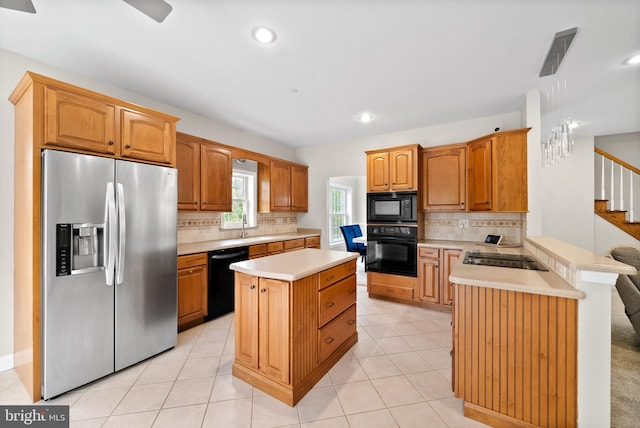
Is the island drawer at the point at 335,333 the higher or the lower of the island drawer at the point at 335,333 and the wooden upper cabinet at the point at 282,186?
the lower

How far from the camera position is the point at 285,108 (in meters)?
3.43

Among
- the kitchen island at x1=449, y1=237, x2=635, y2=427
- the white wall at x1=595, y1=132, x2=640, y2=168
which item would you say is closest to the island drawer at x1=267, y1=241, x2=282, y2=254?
the kitchen island at x1=449, y1=237, x2=635, y2=427

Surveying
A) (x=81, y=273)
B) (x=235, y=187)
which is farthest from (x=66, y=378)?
(x=235, y=187)

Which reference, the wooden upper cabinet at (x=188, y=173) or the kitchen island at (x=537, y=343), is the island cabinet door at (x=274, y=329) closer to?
the kitchen island at (x=537, y=343)

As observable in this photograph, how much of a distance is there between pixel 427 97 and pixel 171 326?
12.1 ft

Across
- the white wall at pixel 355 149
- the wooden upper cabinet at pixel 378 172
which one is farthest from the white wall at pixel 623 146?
the wooden upper cabinet at pixel 378 172

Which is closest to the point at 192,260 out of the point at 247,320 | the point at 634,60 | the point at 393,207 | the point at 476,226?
the point at 247,320

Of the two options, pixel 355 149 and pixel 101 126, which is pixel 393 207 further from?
pixel 101 126

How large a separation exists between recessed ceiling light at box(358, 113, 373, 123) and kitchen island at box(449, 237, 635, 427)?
2610 mm

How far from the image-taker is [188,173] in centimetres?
323

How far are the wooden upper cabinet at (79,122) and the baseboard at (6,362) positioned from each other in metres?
1.84

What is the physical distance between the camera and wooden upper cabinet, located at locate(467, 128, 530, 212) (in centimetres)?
311

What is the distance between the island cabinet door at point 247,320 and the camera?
6.37ft

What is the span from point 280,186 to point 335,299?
9.24ft
